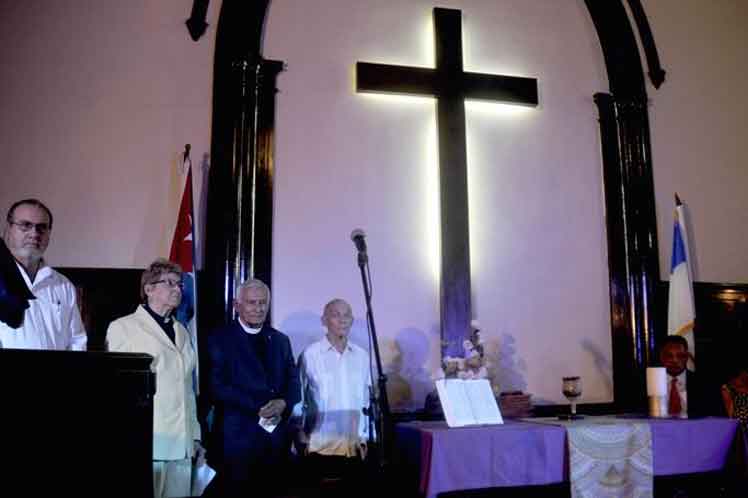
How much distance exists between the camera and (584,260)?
17.9 ft

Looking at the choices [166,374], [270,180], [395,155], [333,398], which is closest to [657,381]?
[333,398]

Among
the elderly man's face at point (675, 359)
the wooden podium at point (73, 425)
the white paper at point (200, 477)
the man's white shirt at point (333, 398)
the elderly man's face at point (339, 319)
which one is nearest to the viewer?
the wooden podium at point (73, 425)

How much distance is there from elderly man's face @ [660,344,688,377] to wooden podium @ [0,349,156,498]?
3111 millimetres

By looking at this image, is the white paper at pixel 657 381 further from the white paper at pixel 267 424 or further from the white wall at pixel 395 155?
the white paper at pixel 267 424

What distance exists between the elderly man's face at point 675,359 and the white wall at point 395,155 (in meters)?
1.16

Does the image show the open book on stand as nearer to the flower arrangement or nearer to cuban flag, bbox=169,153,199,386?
the flower arrangement

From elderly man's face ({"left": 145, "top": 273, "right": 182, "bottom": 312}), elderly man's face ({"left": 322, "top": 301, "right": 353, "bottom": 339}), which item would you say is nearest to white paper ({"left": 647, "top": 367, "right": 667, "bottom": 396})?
elderly man's face ({"left": 322, "top": 301, "right": 353, "bottom": 339})

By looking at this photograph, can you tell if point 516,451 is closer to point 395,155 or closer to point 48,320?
point 48,320

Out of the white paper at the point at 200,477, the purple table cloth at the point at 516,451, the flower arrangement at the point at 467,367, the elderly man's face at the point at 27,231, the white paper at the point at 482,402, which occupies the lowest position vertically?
the white paper at the point at 200,477

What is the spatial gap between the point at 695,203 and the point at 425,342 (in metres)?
2.50

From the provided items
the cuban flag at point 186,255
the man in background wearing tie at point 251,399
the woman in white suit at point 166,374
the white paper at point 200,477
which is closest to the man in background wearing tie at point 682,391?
the man in background wearing tie at point 251,399

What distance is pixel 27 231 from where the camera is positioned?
9.78 ft

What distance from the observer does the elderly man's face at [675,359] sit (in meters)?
4.16

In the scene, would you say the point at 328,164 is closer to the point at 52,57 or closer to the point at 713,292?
the point at 52,57
